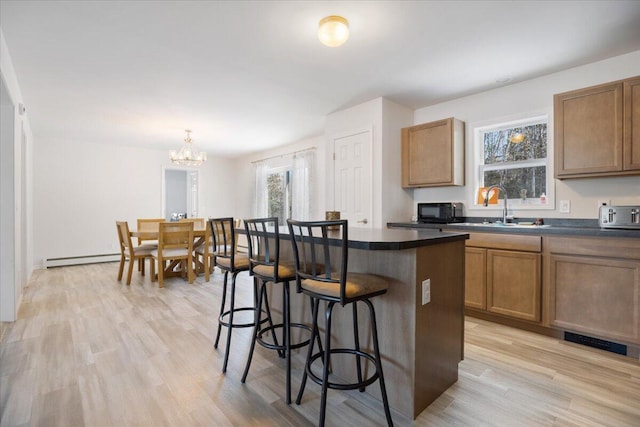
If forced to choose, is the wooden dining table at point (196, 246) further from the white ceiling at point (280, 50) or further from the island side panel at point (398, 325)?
the island side panel at point (398, 325)

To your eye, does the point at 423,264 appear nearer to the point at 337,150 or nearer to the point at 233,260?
the point at 233,260

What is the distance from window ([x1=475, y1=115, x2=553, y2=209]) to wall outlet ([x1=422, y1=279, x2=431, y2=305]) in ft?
7.62

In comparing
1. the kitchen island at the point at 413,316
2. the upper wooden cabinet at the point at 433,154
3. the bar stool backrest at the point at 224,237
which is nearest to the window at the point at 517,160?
the upper wooden cabinet at the point at 433,154

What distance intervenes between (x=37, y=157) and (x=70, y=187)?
692 millimetres

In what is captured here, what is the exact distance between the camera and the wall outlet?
1.67 metres

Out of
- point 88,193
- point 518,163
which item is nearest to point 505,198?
point 518,163

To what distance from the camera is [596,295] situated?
2447 mm

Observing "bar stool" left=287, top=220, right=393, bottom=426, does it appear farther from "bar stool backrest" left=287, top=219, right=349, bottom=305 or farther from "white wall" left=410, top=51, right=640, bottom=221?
"white wall" left=410, top=51, right=640, bottom=221

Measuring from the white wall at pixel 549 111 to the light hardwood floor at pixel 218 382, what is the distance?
133 cm

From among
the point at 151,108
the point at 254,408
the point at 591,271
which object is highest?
the point at 151,108

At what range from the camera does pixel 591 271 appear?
2.46 metres

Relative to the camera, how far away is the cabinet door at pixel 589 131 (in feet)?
8.43

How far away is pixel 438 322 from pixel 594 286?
1.58 meters

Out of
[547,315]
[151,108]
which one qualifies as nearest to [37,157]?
[151,108]
